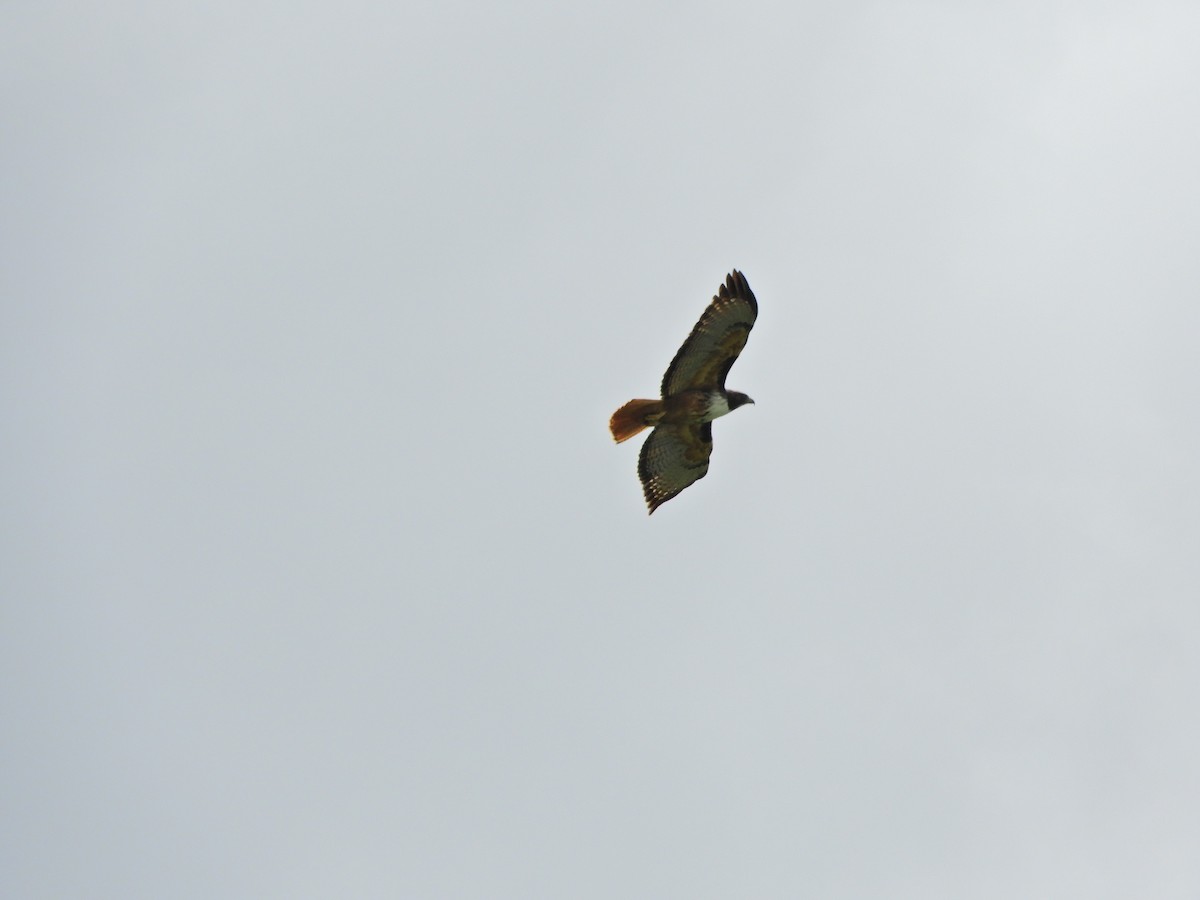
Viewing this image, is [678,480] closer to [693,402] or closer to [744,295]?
[693,402]

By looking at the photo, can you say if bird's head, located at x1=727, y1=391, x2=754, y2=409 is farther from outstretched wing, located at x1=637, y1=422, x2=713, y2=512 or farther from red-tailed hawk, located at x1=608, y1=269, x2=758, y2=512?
outstretched wing, located at x1=637, y1=422, x2=713, y2=512

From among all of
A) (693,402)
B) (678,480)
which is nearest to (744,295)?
(693,402)

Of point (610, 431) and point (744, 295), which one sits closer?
point (744, 295)

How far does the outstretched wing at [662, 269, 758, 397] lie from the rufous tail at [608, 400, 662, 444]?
290 millimetres

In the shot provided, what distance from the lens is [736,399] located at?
20.7 metres

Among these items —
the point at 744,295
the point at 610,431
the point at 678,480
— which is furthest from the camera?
the point at 678,480

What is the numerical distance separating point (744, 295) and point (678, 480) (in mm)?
3714

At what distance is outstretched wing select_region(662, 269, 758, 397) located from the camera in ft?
64.0

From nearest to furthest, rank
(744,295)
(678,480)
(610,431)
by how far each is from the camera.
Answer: (744,295) < (610,431) < (678,480)

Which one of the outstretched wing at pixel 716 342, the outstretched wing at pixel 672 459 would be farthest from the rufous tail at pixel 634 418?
the outstretched wing at pixel 672 459

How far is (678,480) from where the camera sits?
869 inches

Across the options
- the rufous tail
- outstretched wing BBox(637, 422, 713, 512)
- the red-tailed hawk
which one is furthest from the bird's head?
the rufous tail

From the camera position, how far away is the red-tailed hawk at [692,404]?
64.4ft

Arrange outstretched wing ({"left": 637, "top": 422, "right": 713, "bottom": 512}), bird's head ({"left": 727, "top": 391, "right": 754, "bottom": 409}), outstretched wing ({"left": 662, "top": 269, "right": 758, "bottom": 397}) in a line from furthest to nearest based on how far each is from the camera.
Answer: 1. outstretched wing ({"left": 637, "top": 422, "right": 713, "bottom": 512})
2. bird's head ({"left": 727, "top": 391, "right": 754, "bottom": 409})
3. outstretched wing ({"left": 662, "top": 269, "right": 758, "bottom": 397})
